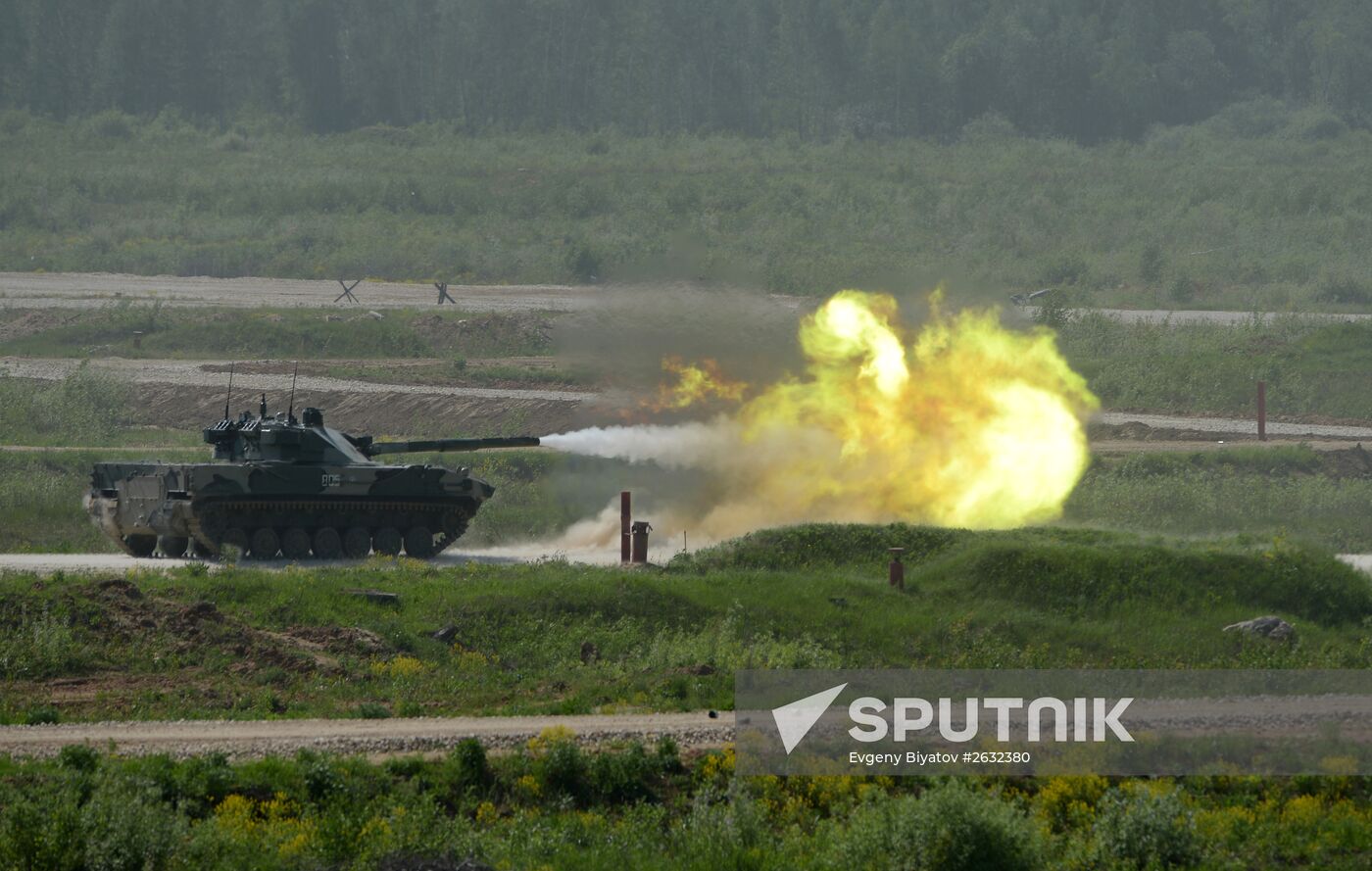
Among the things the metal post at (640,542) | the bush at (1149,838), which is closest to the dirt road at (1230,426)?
the metal post at (640,542)

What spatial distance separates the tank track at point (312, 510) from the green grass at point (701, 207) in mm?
27581

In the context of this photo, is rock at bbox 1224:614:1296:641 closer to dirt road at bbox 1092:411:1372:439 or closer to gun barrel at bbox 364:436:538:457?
gun barrel at bbox 364:436:538:457

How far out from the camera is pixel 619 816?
2130 cm

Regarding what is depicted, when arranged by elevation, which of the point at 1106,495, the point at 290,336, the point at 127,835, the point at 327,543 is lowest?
the point at 127,835

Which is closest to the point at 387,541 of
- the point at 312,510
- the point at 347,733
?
the point at 312,510

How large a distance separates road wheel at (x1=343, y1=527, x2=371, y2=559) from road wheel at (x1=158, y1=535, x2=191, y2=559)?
10.5 feet

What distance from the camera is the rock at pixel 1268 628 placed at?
97.5ft

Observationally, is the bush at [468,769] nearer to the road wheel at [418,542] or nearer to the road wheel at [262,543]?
the road wheel at [262,543]

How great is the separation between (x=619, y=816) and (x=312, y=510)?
750 inches

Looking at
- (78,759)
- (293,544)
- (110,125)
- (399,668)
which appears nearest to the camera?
(78,759)

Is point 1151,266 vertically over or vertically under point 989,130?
under

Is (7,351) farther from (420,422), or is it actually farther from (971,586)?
(971,586)

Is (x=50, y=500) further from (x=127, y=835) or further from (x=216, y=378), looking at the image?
(x=127, y=835)

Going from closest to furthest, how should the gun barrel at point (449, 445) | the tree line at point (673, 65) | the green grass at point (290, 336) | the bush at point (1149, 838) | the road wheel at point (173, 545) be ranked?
1. the bush at point (1149, 838)
2. the road wheel at point (173, 545)
3. the gun barrel at point (449, 445)
4. the green grass at point (290, 336)
5. the tree line at point (673, 65)
